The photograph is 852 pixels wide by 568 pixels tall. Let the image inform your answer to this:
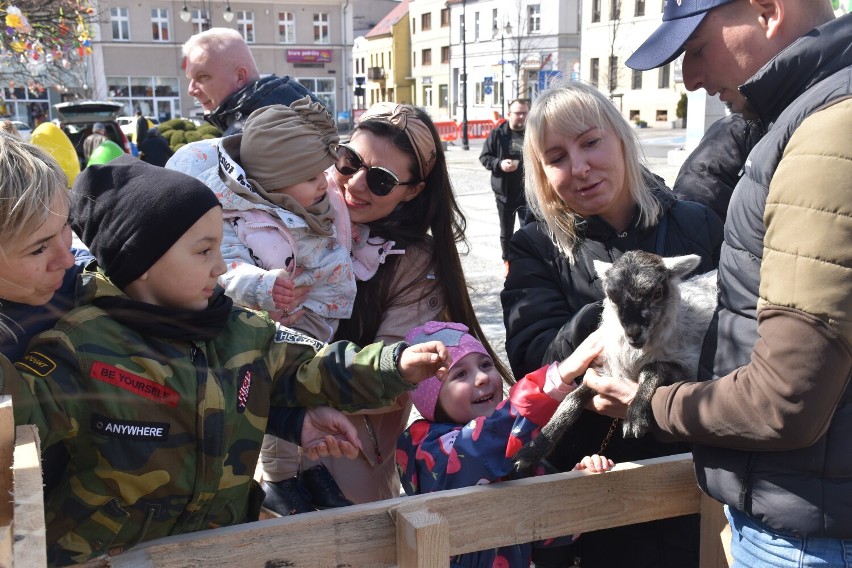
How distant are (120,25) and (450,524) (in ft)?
200

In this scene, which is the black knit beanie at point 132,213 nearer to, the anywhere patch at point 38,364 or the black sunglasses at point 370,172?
the anywhere patch at point 38,364

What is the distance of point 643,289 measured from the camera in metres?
2.58

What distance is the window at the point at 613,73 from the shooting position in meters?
50.3

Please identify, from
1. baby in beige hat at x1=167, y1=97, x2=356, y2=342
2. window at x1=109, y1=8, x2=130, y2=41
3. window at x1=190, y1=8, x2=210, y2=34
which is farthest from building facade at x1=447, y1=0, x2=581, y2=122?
baby in beige hat at x1=167, y1=97, x2=356, y2=342

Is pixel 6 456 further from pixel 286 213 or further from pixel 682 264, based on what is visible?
pixel 682 264

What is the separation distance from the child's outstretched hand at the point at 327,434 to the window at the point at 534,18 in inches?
2346

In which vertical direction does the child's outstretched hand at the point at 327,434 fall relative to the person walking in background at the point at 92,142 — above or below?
below

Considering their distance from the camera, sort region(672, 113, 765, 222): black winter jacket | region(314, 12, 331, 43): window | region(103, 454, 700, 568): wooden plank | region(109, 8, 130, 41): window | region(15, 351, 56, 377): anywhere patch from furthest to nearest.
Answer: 1. region(314, 12, 331, 43): window
2. region(109, 8, 130, 41): window
3. region(672, 113, 765, 222): black winter jacket
4. region(103, 454, 700, 568): wooden plank
5. region(15, 351, 56, 377): anywhere patch

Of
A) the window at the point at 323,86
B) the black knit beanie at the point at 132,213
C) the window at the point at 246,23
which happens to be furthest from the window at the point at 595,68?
the black knit beanie at the point at 132,213

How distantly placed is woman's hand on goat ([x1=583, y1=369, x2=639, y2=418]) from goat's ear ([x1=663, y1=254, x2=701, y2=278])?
419 mm

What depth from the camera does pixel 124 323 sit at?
214 centimetres

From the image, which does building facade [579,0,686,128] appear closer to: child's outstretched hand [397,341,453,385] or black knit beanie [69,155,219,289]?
child's outstretched hand [397,341,453,385]

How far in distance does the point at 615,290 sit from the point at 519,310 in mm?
437

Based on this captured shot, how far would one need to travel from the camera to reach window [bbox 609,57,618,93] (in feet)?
165
